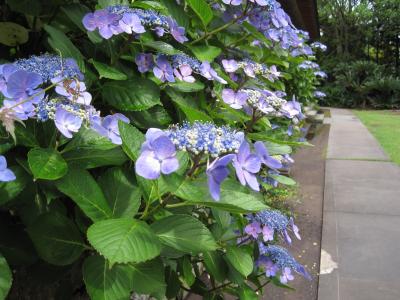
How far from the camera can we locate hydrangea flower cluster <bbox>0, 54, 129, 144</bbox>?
88cm

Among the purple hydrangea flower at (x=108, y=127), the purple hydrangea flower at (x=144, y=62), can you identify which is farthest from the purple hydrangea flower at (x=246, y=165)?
the purple hydrangea flower at (x=144, y=62)

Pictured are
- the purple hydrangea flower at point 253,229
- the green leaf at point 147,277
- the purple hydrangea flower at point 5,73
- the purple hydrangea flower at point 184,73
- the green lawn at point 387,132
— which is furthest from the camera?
the green lawn at point 387,132

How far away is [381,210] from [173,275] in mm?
3443

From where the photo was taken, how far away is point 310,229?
3.97m

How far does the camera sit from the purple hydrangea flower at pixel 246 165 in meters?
0.87

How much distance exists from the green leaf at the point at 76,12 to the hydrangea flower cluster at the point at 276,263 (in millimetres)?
1102

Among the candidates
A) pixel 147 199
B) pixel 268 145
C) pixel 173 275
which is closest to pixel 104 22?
pixel 147 199

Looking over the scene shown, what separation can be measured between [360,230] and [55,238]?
3.32 metres

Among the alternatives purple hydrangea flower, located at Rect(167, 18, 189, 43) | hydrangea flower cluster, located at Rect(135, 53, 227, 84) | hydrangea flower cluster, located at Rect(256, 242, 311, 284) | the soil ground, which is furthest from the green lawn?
purple hydrangea flower, located at Rect(167, 18, 189, 43)

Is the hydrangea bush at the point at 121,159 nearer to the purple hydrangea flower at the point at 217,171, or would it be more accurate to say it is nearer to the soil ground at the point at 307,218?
the purple hydrangea flower at the point at 217,171

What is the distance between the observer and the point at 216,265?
145 cm

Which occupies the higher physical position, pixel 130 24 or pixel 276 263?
pixel 130 24

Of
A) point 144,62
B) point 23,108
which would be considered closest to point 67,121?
point 23,108

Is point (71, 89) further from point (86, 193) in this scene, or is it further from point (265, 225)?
point (265, 225)
